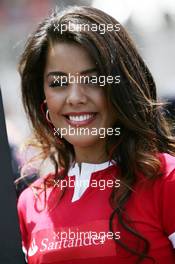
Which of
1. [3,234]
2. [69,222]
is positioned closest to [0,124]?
[3,234]

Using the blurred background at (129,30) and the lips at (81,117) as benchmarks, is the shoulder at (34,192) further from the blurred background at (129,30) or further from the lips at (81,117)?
the blurred background at (129,30)

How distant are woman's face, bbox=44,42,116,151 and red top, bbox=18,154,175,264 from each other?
0.26 ft

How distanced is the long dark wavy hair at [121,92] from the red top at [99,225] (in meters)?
0.01

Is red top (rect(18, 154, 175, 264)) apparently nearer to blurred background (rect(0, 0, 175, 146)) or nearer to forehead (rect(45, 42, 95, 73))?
forehead (rect(45, 42, 95, 73))

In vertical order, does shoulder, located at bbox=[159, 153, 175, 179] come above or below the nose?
below

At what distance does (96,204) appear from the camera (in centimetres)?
102

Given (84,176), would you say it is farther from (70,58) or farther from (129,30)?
(129,30)

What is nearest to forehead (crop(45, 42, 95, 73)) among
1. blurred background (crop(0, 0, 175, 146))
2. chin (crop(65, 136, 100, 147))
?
chin (crop(65, 136, 100, 147))

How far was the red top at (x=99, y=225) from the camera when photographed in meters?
0.95

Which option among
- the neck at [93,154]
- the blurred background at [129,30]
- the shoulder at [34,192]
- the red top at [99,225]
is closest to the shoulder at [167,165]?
the red top at [99,225]

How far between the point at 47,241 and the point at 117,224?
12 cm

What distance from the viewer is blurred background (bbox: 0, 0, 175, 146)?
172cm

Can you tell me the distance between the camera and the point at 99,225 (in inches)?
39.0

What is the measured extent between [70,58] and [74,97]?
0.20ft
